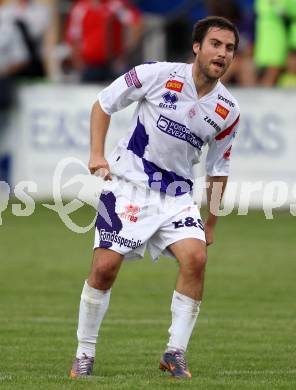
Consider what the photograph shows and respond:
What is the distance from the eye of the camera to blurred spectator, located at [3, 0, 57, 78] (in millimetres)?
23078

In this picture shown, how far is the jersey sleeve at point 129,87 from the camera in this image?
29.2 ft

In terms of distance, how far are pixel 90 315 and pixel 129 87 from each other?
59.8 inches

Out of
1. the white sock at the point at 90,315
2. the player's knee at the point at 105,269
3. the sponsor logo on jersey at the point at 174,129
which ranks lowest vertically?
the white sock at the point at 90,315

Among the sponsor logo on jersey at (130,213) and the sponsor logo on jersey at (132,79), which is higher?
the sponsor logo on jersey at (132,79)

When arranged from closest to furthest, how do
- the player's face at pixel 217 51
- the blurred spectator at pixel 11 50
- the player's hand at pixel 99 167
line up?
the player's hand at pixel 99 167 < the player's face at pixel 217 51 < the blurred spectator at pixel 11 50

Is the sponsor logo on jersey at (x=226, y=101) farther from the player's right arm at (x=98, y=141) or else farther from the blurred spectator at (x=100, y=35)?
the blurred spectator at (x=100, y=35)

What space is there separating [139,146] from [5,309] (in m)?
3.88

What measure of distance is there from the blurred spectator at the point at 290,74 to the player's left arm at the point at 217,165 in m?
13.3

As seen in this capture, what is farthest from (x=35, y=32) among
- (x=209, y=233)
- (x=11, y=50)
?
(x=209, y=233)

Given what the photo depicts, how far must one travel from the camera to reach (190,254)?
8.74 m

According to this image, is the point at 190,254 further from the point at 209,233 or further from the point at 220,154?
the point at 220,154

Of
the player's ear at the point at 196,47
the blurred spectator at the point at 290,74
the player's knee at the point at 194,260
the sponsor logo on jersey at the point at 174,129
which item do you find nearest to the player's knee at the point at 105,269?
the player's knee at the point at 194,260

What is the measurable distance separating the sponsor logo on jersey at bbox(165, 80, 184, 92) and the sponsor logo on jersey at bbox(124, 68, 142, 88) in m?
0.19

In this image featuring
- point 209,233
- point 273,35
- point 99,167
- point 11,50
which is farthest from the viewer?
point 11,50
